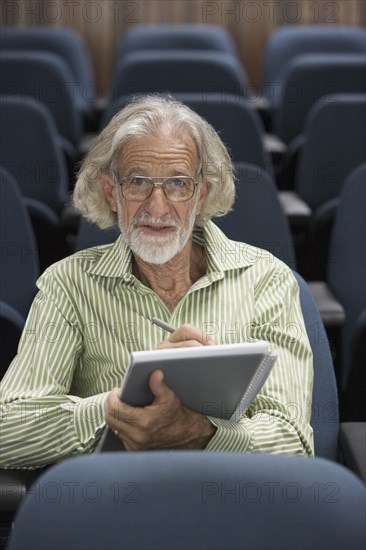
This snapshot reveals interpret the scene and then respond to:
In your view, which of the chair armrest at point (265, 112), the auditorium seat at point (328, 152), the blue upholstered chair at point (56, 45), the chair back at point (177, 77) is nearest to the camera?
the auditorium seat at point (328, 152)

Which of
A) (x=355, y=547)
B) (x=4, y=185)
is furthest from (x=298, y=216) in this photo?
(x=355, y=547)

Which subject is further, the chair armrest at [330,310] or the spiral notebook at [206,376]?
the chair armrest at [330,310]

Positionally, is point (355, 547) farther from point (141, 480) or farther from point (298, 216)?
point (298, 216)

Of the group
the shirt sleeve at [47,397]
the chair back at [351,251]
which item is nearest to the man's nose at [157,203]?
the shirt sleeve at [47,397]

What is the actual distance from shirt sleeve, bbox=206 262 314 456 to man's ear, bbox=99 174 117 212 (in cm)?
30

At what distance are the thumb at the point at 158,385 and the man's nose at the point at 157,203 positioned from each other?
0.44 m

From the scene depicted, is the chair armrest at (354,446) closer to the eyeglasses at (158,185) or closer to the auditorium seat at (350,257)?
the eyeglasses at (158,185)

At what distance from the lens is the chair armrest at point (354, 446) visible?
162 cm

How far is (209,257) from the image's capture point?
194cm

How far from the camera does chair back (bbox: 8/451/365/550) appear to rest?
3.63ft

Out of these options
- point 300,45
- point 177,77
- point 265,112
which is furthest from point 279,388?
point 300,45

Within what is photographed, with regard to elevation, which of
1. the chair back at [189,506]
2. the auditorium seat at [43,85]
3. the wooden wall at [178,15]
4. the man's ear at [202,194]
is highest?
the chair back at [189,506]

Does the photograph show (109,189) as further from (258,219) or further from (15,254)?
(15,254)

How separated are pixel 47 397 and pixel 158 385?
30cm
